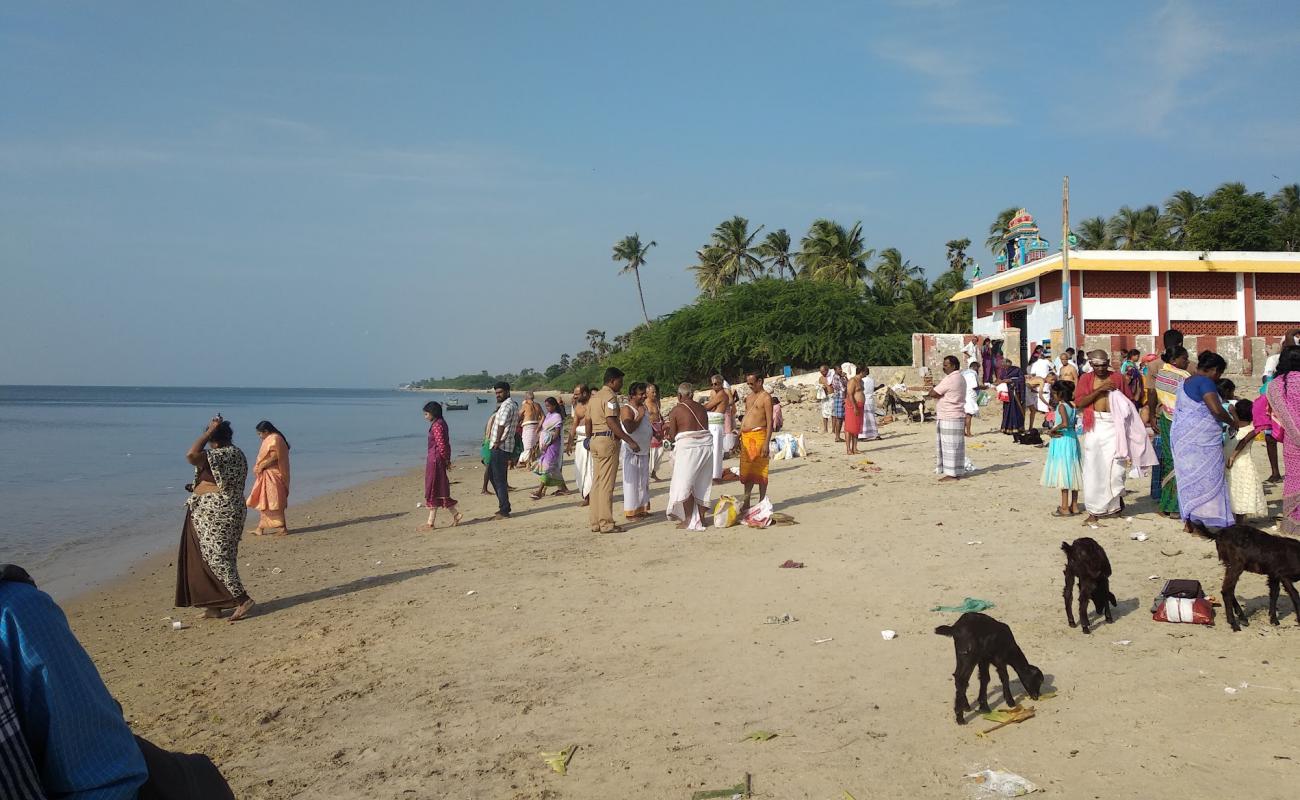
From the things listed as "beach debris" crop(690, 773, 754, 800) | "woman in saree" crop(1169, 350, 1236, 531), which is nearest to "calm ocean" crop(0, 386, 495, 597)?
"beach debris" crop(690, 773, 754, 800)

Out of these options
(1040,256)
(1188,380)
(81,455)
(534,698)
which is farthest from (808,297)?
(534,698)

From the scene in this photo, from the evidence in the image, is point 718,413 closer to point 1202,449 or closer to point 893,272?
point 1202,449

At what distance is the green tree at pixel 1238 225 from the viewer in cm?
3772

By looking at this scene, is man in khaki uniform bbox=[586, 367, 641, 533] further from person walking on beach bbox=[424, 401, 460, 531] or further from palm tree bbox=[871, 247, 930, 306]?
palm tree bbox=[871, 247, 930, 306]

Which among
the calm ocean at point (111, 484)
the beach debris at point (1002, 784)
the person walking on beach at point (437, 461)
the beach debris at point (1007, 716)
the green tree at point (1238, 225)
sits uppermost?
the green tree at point (1238, 225)

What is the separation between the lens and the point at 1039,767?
12.7 feet

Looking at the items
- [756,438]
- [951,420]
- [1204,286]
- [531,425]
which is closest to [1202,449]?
[756,438]

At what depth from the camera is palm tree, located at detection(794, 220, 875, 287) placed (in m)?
52.5

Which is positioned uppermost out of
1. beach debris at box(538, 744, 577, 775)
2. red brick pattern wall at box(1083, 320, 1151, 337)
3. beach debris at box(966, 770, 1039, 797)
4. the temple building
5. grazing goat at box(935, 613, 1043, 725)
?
the temple building

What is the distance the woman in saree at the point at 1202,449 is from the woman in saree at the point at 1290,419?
40 cm

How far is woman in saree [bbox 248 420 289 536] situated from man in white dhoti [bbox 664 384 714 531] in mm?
5583

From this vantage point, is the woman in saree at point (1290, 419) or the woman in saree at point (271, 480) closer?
the woman in saree at point (1290, 419)

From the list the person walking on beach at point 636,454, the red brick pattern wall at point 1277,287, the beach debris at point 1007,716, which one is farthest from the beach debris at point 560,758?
the red brick pattern wall at point 1277,287

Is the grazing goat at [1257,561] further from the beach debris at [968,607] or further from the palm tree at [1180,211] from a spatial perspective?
the palm tree at [1180,211]
